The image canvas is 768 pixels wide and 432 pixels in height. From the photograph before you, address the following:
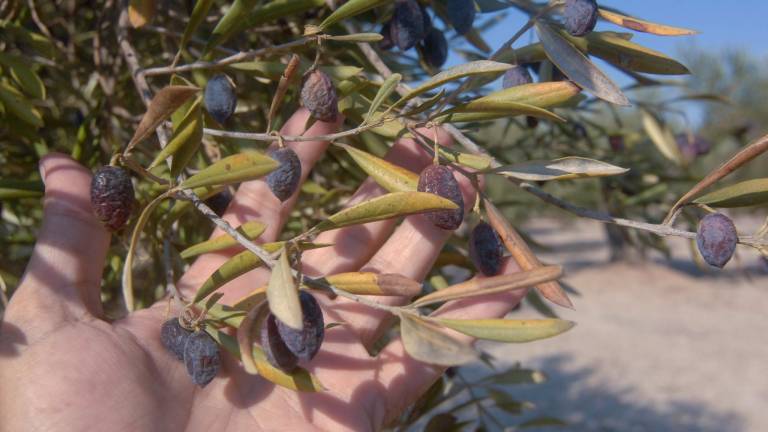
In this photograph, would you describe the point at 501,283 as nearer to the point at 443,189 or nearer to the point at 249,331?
the point at 443,189

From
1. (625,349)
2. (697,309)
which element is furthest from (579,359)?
(697,309)

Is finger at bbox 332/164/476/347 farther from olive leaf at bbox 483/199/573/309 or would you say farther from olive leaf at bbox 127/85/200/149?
olive leaf at bbox 127/85/200/149

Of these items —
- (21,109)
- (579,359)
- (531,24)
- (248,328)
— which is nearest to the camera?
(248,328)

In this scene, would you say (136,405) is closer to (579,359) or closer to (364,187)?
(364,187)

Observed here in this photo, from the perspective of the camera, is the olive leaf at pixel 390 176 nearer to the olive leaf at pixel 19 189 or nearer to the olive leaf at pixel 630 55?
the olive leaf at pixel 630 55

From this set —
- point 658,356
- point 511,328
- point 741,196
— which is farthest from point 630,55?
point 658,356

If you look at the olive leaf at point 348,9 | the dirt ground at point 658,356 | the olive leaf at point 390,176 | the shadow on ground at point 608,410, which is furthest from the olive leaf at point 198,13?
the shadow on ground at point 608,410
